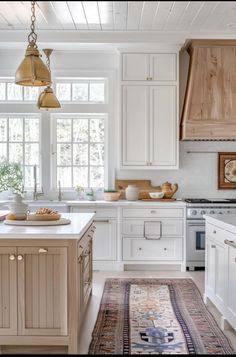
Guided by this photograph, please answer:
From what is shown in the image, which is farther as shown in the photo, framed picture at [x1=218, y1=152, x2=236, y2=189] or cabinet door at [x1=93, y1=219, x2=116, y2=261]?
framed picture at [x1=218, y1=152, x2=236, y2=189]

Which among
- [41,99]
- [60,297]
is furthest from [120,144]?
[60,297]

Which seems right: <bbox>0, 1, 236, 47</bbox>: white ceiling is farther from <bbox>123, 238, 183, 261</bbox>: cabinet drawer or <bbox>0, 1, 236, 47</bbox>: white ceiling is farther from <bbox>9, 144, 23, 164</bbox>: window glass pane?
<bbox>123, 238, 183, 261</bbox>: cabinet drawer

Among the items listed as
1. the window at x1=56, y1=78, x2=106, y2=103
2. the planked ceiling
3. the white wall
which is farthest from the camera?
the window at x1=56, y1=78, x2=106, y2=103

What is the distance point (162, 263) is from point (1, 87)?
3465mm

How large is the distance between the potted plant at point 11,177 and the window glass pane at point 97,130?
3.97 feet

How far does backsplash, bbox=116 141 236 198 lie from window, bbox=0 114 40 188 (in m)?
1.31

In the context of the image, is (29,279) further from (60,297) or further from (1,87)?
(1,87)

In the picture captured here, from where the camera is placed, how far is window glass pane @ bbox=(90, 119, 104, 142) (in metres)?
6.11

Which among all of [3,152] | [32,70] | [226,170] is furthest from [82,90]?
[32,70]

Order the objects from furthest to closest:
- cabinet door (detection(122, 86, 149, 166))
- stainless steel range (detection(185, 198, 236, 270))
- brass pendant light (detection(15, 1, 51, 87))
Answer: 1. cabinet door (detection(122, 86, 149, 166))
2. stainless steel range (detection(185, 198, 236, 270))
3. brass pendant light (detection(15, 1, 51, 87))

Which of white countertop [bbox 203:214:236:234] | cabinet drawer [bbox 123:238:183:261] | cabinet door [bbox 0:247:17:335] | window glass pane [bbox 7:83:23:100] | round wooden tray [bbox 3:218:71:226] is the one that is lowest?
cabinet drawer [bbox 123:238:183:261]

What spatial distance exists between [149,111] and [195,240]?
1.87 m

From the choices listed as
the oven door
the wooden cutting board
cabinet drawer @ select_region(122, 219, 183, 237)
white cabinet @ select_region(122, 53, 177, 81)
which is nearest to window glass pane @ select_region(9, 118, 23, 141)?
the wooden cutting board

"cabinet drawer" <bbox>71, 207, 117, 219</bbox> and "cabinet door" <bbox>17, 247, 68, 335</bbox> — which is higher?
"cabinet drawer" <bbox>71, 207, 117, 219</bbox>
